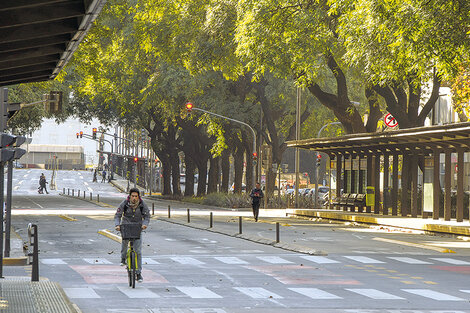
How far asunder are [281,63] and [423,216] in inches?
348

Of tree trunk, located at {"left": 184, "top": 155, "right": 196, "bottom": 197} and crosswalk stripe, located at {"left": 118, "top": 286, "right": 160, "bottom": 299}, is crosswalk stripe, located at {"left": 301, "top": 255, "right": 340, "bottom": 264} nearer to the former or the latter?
crosswalk stripe, located at {"left": 118, "top": 286, "right": 160, "bottom": 299}

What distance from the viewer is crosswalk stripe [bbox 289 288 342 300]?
1442cm

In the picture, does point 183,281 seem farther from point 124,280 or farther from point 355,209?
point 355,209

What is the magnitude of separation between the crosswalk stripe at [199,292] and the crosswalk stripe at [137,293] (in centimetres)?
56

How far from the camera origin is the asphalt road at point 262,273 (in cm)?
1370

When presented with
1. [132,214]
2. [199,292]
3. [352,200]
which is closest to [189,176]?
[352,200]

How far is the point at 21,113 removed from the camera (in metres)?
52.5

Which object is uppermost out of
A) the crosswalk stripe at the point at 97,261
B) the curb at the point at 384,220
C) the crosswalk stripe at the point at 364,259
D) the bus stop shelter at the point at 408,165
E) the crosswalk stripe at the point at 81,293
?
the bus stop shelter at the point at 408,165

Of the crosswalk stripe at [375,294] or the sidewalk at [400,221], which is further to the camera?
the sidewalk at [400,221]

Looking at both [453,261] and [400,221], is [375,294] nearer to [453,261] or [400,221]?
[453,261]

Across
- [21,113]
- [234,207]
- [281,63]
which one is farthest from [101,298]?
[234,207]

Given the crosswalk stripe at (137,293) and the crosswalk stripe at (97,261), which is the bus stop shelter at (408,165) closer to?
the crosswalk stripe at (97,261)

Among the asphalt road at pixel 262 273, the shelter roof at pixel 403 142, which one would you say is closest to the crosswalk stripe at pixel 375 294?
the asphalt road at pixel 262 273

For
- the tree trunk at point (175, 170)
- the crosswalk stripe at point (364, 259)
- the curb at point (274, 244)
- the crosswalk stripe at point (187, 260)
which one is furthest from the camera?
the tree trunk at point (175, 170)
